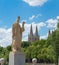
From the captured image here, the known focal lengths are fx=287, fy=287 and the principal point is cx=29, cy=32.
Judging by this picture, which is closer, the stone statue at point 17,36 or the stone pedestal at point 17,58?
the stone pedestal at point 17,58

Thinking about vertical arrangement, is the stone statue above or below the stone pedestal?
above

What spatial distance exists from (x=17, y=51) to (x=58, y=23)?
25.4 m

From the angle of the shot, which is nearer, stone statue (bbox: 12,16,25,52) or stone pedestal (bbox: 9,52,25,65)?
stone pedestal (bbox: 9,52,25,65)

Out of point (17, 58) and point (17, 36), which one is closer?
point (17, 58)

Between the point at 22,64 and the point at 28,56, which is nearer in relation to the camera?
the point at 22,64

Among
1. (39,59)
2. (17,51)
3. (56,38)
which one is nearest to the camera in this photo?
(17,51)

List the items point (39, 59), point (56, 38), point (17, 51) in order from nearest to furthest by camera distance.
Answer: point (17, 51), point (56, 38), point (39, 59)

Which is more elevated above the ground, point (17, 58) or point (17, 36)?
point (17, 36)

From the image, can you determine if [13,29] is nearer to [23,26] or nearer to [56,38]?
[23,26]

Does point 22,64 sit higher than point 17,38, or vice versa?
point 17,38

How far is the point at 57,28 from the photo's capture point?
4616 centimetres

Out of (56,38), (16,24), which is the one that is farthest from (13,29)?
(56,38)

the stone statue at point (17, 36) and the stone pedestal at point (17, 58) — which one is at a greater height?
the stone statue at point (17, 36)

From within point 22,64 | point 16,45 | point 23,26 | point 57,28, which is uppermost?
point 57,28
